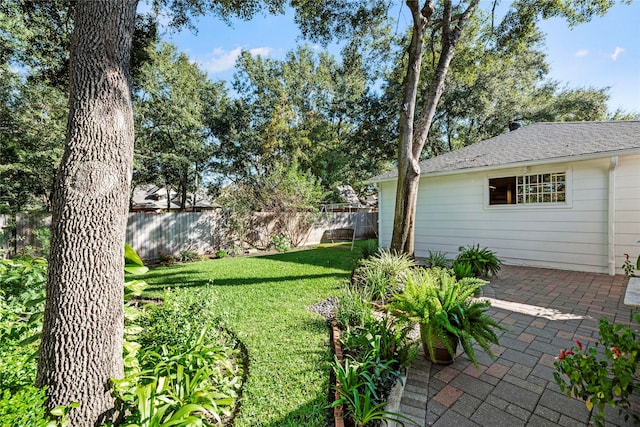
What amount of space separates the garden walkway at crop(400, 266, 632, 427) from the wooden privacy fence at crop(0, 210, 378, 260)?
21.8 ft

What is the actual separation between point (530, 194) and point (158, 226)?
35.5ft

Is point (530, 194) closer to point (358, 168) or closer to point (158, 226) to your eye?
point (158, 226)

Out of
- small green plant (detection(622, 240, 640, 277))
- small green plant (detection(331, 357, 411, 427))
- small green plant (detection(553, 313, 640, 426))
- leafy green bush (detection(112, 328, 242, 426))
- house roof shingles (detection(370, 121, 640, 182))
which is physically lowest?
small green plant (detection(331, 357, 411, 427))

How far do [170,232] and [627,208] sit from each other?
1192 cm

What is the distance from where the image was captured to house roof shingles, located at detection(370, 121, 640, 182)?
5646mm

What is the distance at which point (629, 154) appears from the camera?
511cm

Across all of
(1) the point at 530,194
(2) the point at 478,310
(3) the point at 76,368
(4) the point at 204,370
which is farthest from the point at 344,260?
(3) the point at 76,368

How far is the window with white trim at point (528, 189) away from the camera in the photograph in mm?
6180

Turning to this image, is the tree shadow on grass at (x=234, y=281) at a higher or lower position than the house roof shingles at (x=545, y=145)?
lower

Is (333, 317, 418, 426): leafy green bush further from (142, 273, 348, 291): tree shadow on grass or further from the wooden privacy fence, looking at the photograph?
the wooden privacy fence

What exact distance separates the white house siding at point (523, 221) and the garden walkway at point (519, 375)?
5.86 feet

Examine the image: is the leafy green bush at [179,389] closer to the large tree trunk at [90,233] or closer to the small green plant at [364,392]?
the large tree trunk at [90,233]

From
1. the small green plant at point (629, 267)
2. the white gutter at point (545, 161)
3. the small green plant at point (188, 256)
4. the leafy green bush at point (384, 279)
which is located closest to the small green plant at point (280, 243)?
the small green plant at point (188, 256)

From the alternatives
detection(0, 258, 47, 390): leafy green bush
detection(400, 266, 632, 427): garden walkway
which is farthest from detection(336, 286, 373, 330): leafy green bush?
detection(0, 258, 47, 390): leafy green bush
